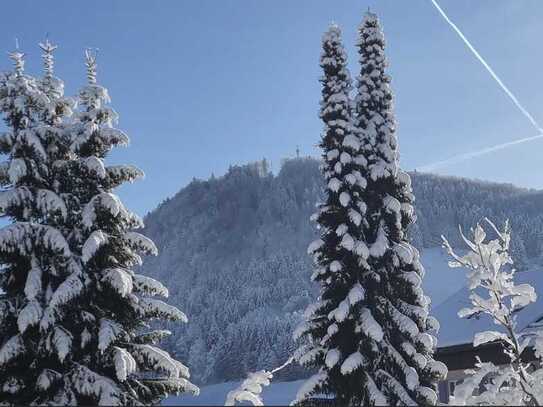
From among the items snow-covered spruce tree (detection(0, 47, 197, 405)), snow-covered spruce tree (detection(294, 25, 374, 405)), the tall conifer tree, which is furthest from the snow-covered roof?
snow-covered spruce tree (detection(0, 47, 197, 405))

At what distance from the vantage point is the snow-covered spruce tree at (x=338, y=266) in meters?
18.4

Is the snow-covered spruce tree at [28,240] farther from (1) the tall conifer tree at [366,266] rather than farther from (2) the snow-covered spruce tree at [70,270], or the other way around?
(1) the tall conifer tree at [366,266]

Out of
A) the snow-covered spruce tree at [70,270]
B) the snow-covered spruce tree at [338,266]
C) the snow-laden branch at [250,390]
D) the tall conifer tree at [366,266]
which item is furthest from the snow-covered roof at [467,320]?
the snow-laden branch at [250,390]

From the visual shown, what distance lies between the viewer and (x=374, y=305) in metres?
19.2

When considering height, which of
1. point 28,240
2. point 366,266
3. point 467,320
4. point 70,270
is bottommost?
point 467,320

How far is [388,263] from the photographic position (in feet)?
65.3

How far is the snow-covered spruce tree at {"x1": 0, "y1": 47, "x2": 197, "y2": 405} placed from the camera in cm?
1309

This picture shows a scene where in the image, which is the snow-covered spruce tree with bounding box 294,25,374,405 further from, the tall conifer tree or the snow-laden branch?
the snow-laden branch

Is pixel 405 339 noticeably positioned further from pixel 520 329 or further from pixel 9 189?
pixel 9 189

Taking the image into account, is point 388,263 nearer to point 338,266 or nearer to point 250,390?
point 338,266

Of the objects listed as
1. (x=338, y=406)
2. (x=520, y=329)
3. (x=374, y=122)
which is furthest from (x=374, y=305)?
(x=520, y=329)

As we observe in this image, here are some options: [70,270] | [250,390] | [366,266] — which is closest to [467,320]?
[366,266]

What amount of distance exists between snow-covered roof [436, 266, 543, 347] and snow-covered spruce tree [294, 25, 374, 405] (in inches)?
318

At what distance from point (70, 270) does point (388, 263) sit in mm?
10027
